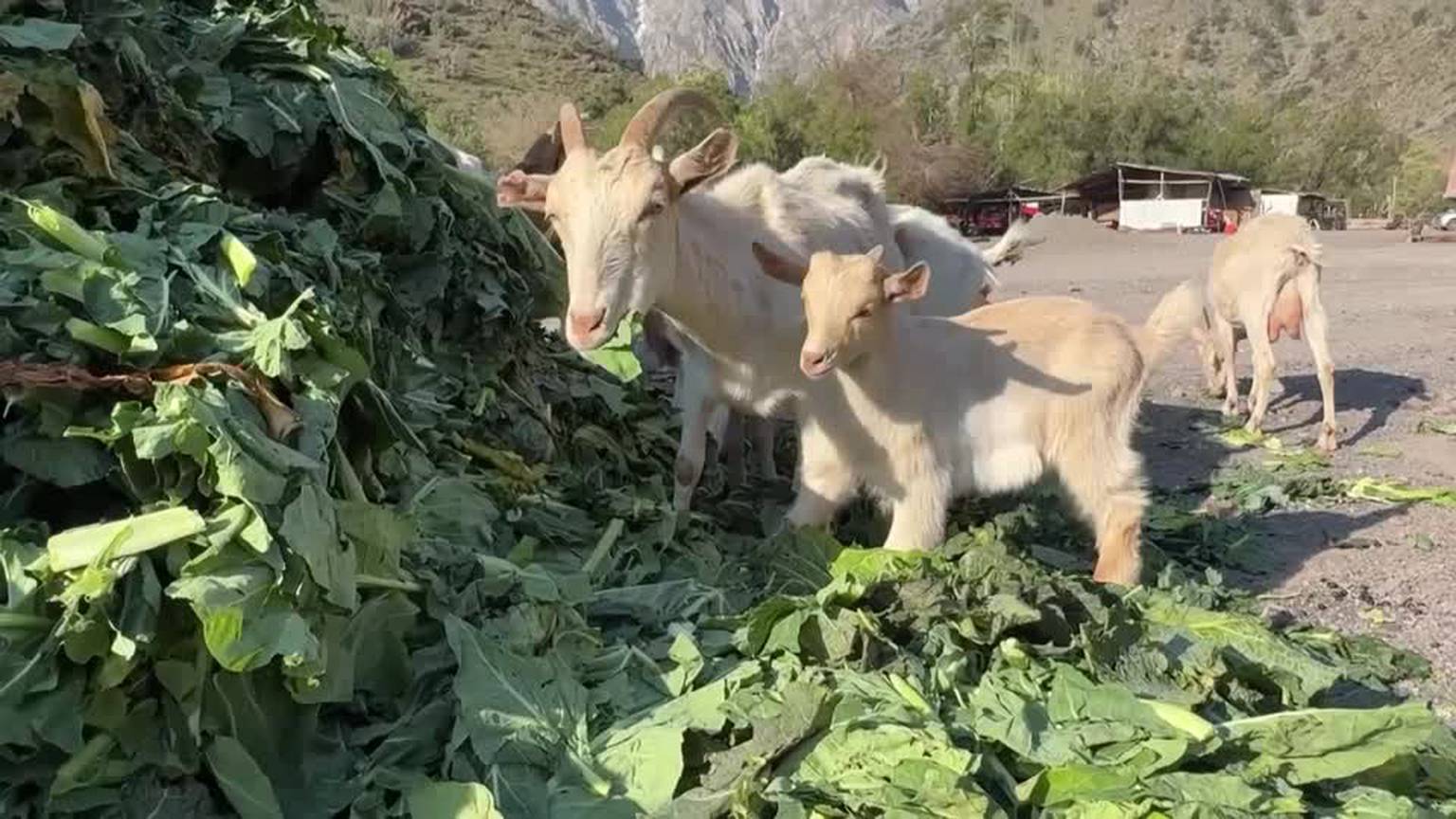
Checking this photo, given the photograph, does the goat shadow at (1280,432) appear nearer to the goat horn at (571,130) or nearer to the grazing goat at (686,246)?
the grazing goat at (686,246)

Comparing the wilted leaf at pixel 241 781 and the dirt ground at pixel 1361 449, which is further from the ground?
the wilted leaf at pixel 241 781

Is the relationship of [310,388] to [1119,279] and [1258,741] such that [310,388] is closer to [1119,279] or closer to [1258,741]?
[1258,741]

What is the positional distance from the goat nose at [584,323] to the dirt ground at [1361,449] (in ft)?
11.2

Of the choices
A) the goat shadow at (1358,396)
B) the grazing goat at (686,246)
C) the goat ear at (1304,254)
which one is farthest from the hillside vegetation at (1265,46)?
the grazing goat at (686,246)

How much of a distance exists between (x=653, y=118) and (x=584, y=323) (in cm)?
118

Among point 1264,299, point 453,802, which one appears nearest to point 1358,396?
point 1264,299

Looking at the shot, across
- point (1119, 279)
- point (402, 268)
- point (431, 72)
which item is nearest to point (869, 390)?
point (402, 268)

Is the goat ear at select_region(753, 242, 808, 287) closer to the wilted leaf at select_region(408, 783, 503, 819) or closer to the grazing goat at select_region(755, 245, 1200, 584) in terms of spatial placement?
the grazing goat at select_region(755, 245, 1200, 584)

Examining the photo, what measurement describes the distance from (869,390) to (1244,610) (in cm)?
189

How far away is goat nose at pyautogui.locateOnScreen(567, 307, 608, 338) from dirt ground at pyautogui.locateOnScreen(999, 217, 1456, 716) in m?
3.43

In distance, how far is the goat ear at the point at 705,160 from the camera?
5.34 metres

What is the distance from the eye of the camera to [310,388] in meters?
3.55

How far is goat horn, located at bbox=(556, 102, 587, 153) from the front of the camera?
17.7ft

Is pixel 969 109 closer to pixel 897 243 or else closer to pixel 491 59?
pixel 491 59
